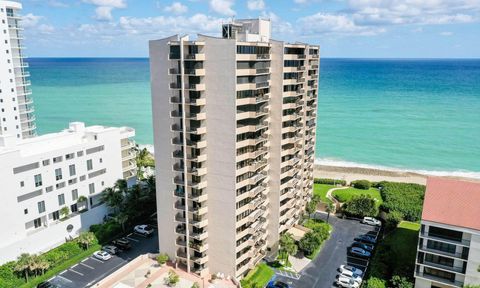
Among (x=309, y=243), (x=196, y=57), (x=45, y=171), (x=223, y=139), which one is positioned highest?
(x=196, y=57)

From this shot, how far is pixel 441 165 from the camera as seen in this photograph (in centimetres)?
11944

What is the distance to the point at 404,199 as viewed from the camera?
3056 inches

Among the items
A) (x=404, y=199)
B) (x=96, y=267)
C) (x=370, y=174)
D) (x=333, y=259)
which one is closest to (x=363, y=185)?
(x=404, y=199)

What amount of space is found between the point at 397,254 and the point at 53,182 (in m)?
57.0

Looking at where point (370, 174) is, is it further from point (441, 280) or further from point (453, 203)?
point (453, 203)

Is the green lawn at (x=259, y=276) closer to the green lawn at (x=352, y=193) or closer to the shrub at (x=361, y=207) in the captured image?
the shrub at (x=361, y=207)

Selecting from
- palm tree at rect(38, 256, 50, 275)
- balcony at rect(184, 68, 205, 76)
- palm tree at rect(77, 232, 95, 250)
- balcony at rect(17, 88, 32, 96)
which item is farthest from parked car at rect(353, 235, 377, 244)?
balcony at rect(17, 88, 32, 96)

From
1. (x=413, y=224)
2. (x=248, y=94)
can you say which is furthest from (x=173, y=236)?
(x=413, y=224)

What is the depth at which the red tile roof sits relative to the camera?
149 ft

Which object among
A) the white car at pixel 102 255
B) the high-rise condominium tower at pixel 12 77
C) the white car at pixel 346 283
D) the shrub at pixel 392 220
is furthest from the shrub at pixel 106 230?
the shrub at pixel 392 220

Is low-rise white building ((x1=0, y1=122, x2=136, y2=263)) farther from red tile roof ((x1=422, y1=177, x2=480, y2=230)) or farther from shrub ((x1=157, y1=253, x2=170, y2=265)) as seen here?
red tile roof ((x1=422, y1=177, x2=480, y2=230))

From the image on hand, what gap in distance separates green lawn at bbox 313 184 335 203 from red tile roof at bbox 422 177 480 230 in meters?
32.1

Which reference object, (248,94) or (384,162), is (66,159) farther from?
(384,162)

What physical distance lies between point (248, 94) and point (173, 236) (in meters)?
22.9
